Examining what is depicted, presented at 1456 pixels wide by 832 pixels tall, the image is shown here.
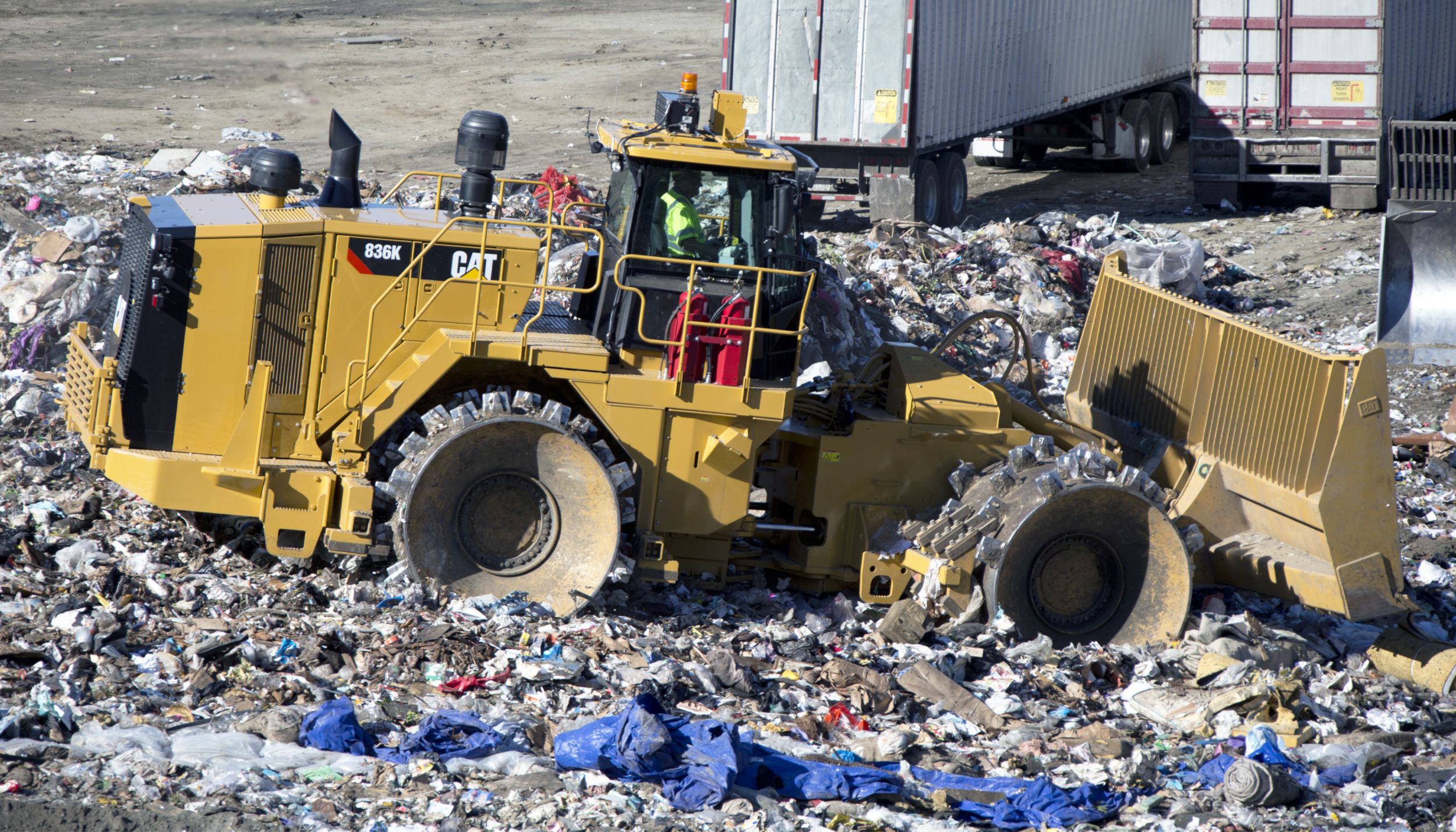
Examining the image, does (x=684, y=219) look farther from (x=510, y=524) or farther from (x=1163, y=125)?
(x=1163, y=125)

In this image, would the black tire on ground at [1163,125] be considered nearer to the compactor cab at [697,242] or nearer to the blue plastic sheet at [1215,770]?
the compactor cab at [697,242]

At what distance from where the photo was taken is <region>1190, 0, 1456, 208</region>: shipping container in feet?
56.6

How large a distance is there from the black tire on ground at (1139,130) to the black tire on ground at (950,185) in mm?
5339

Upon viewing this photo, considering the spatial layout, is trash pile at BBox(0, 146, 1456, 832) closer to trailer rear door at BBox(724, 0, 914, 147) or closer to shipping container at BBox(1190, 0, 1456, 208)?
trailer rear door at BBox(724, 0, 914, 147)

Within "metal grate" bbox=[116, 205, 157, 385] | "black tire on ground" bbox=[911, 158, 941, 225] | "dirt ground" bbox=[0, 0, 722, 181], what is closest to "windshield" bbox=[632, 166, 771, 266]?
"metal grate" bbox=[116, 205, 157, 385]

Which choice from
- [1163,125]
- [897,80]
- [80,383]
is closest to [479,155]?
[80,383]

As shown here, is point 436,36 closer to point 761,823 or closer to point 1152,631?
point 1152,631

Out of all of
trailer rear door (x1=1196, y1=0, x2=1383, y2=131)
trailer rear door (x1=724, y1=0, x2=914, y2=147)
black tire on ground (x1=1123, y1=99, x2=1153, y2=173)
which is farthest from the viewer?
black tire on ground (x1=1123, y1=99, x2=1153, y2=173)

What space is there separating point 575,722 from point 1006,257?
9.51m

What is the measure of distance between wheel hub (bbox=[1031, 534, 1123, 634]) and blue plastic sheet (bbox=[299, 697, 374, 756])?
3590 mm

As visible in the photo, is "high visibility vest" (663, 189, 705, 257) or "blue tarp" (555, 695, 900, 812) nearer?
"blue tarp" (555, 695, 900, 812)

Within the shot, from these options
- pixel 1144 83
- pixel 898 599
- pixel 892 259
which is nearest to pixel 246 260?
pixel 898 599

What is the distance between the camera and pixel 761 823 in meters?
5.28

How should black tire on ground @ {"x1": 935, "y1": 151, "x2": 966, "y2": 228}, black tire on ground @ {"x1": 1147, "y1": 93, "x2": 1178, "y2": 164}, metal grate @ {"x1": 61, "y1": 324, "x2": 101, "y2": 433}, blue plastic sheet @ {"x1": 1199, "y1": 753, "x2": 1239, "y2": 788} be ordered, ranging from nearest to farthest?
blue plastic sheet @ {"x1": 1199, "y1": 753, "x2": 1239, "y2": 788}
metal grate @ {"x1": 61, "y1": 324, "x2": 101, "y2": 433}
black tire on ground @ {"x1": 935, "y1": 151, "x2": 966, "y2": 228}
black tire on ground @ {"x1": 1147, "y1": 93, "x2": 1178, "y2": 164}
